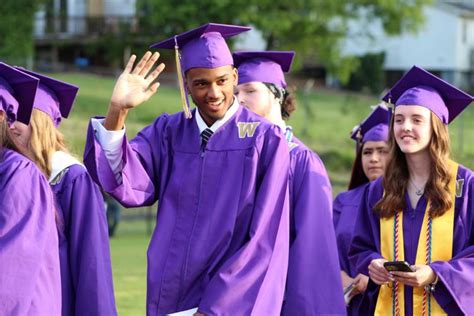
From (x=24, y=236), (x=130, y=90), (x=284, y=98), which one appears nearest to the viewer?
(x=24, y=236)

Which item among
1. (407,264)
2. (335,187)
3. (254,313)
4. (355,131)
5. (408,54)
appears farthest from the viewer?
(408,54)

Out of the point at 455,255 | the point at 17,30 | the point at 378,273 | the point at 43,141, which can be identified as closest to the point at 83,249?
the point at 43,141

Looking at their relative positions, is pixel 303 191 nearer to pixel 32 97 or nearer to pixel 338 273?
pixel 338 273

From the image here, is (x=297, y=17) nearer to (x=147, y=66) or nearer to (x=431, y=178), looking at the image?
(x=431, y=178)

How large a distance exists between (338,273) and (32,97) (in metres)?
1.88

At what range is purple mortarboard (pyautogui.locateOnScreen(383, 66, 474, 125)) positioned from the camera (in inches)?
243

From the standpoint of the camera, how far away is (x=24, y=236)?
492 cm

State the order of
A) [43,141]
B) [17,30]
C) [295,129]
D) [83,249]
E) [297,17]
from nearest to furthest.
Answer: [83,249], [43,141], [295,129], [17,30], [297,17]

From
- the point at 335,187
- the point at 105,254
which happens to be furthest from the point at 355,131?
the point at 335,187

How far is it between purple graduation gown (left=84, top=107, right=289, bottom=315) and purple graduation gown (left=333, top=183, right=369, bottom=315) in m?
1.97

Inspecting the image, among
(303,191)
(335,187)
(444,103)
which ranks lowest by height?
(335,187)

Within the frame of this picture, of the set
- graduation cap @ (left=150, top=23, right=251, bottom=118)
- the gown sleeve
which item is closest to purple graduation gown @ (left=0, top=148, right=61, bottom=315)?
the gown sleeve

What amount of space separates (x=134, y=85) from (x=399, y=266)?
1687 mm

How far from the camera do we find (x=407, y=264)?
5.82m
